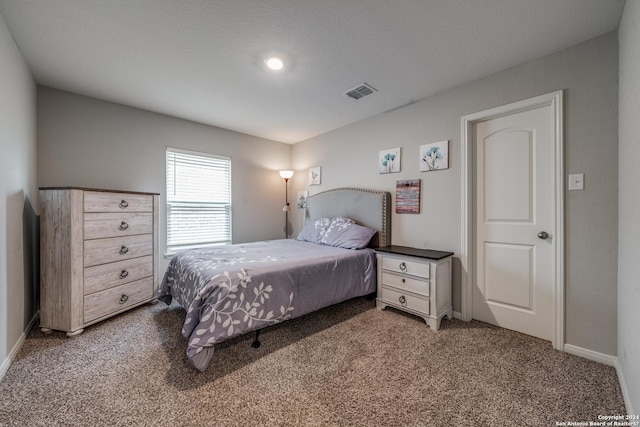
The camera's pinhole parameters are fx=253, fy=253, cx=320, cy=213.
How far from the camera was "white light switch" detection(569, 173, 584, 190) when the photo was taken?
6.09ft

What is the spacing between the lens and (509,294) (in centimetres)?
228

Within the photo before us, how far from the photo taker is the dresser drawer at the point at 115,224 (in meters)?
2.28

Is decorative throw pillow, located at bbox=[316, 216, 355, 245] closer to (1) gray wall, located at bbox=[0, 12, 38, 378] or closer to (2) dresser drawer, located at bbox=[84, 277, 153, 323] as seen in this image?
(2) dresser drawer, located at bbox=[84, 277, 153, 323]

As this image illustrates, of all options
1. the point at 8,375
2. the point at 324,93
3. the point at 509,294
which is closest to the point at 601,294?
the point at 509,294

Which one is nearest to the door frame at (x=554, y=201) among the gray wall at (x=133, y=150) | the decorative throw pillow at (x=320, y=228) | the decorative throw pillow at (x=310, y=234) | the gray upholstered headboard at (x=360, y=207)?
the gray upholstered headboard at (x=360, y=207)

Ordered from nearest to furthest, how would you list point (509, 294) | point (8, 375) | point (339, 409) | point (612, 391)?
point (339, 409) < point (612, 391) < point (8, 375) < point (509, 294)

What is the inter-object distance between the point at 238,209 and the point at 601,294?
4.06 metres

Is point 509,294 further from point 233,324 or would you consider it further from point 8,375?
point 8,375

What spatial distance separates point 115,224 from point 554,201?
389cm

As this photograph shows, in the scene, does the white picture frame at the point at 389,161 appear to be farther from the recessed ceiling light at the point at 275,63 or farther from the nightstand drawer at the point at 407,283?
the recessed ceiling light at the point at 275,63

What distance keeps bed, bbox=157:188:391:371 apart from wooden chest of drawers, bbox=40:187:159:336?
41 cm

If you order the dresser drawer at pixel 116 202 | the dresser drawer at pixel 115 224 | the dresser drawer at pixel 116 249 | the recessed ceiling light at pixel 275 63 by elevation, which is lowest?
the dresser drawer at pixel 116 249

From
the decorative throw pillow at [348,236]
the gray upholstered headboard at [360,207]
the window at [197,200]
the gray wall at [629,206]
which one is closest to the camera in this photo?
the gray wall at [629,206]

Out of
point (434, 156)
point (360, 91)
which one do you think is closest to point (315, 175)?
point (360, 91)
